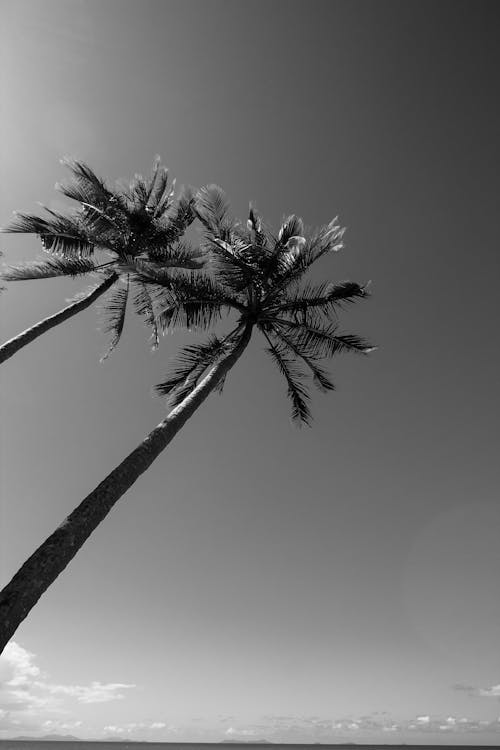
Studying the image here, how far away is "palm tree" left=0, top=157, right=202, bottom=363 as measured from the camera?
1135cm

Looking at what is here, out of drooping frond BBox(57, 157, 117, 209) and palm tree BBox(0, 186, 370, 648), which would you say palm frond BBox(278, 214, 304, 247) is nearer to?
palm tree BBox(0, 186, 370, 648)

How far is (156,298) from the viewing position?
11406mm

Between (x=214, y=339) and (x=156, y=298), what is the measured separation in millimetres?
1907

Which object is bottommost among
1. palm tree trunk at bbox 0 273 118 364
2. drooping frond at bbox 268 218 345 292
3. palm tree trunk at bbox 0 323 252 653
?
palm tree trunk at bbox 0 323 252 653

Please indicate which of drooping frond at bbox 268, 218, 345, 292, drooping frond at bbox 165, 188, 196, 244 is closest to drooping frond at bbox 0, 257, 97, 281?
drooping frond at bbox 165, 188, 196, 244

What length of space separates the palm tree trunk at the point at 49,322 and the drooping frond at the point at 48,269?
1.99ft

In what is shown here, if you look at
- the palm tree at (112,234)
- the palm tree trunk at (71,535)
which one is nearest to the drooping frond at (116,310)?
the palm tree at (112,234)

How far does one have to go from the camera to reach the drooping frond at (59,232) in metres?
11.5

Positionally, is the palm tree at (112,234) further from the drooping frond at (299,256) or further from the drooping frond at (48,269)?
the drooping frond at (299,256)

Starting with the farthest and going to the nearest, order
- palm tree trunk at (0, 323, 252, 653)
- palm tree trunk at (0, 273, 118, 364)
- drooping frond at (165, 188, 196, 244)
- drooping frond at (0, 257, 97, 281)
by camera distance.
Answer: drooping frond at (165, 188, 196, 244)
drooping frond at (0, 257, 97, 281)
palm tree trunk at (0, 273, 118, 364)
palm tree trunk at (0, 323, 252, 653)

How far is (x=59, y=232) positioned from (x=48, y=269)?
1.25m

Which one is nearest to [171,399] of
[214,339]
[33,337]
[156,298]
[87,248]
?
[214,339]

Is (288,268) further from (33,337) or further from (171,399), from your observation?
(33,337)

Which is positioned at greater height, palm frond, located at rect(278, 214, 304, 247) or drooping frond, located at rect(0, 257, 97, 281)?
palm frond, located at rect(278, 214, 304, 247)
